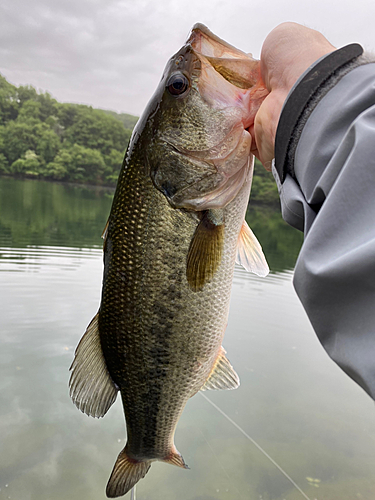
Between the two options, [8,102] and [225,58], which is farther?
[8,102]

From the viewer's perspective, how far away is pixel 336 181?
2.61 ft

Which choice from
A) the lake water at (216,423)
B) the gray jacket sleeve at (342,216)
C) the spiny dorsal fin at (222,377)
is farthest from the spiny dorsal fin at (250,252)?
the lake water at (216,423)

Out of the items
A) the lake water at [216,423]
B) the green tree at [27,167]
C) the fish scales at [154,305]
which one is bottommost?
the lake water at [216,423]

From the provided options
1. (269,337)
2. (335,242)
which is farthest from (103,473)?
(269,337)

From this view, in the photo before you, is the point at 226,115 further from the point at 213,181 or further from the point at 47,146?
the point at 47,146

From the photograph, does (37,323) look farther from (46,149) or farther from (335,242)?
(46,149)

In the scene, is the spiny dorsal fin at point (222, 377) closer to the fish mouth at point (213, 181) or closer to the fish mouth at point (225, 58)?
the fish mouth at point (213, 181)

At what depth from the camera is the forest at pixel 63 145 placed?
165 feet

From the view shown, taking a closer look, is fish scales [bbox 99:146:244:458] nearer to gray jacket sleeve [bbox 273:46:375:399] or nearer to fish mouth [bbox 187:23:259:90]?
fish mouth [bbox 187:23:259:90]

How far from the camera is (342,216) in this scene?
0.78 m

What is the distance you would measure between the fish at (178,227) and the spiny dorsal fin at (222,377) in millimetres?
142

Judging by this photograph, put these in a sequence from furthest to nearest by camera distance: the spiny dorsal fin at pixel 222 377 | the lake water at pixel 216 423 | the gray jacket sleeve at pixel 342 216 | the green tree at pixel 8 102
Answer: the green tree at pixel 8 102, the lake water at pixel 216 423, the spiny dorsal fin at pixel 222 377, the gray jacket sleeve at pixel 342 216

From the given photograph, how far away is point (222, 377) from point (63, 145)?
5970cm

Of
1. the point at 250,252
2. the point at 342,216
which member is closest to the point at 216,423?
the point at 250,252
